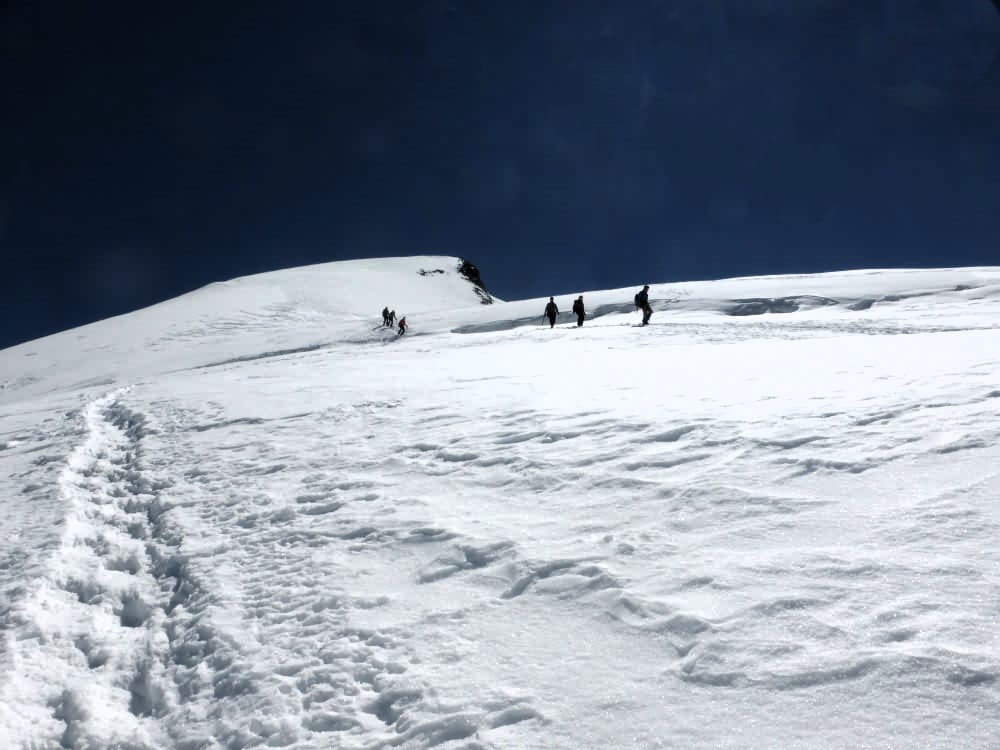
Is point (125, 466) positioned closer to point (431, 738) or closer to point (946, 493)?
Result: point (431, 738)

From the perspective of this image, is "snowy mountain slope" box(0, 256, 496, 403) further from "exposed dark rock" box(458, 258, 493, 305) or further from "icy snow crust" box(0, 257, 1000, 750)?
"icy snow crust" box(0, 257, 1000, 750)

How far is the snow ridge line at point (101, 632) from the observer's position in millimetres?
3738

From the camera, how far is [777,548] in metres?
4.41

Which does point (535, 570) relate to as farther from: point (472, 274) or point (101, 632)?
point (472, 274)

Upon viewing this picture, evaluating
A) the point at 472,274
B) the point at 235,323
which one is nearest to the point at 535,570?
the point at 235,323

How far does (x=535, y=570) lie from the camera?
474cm

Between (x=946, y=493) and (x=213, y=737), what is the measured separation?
5.54 m

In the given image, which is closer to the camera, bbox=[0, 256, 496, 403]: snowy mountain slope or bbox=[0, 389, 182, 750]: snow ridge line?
bbox=[0, 389, 182, 750]: snow ridge line

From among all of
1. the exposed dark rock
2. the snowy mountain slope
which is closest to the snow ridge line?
the snowy mountain slope

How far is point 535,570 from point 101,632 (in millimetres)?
3470

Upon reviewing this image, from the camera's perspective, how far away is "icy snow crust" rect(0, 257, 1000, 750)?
3.22 meters

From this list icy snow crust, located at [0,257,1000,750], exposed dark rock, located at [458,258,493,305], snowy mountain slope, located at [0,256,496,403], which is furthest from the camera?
exposed dark rock, located at [458,258,493,305]

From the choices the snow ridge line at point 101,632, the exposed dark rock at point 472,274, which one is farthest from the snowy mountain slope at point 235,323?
the snow ridge line at point 101,632

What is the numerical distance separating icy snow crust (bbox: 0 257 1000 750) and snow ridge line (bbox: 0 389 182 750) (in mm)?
24
